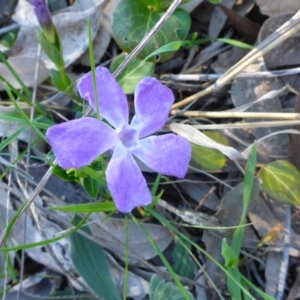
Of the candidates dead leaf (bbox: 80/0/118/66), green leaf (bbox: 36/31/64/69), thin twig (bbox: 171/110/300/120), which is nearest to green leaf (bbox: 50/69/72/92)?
green leaf (bbox: 36/31/64/69)

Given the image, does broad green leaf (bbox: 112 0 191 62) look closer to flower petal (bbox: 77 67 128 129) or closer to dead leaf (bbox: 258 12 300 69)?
dead leaf (bbox: 258 12 300 69)

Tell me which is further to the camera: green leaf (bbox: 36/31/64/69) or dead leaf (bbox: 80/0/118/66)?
dead leaf (bbox: 80/0/118/66)

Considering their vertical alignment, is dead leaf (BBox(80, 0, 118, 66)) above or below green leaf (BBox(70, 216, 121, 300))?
above

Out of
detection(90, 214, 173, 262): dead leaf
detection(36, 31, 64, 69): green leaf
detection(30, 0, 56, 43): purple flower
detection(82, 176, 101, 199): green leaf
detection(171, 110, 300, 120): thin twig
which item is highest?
detection(30, 0, 56, 43): purple flower

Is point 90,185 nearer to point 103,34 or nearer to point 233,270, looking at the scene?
point 233,270

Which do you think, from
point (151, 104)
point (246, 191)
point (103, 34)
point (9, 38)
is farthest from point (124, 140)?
point (9, 38)

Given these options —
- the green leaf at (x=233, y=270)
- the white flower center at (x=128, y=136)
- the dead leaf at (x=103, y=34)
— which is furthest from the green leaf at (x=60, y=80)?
the green leaf at (x=233, y=270)

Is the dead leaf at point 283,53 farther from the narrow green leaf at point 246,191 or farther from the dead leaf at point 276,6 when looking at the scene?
the narrow green leaf at point 246,191
